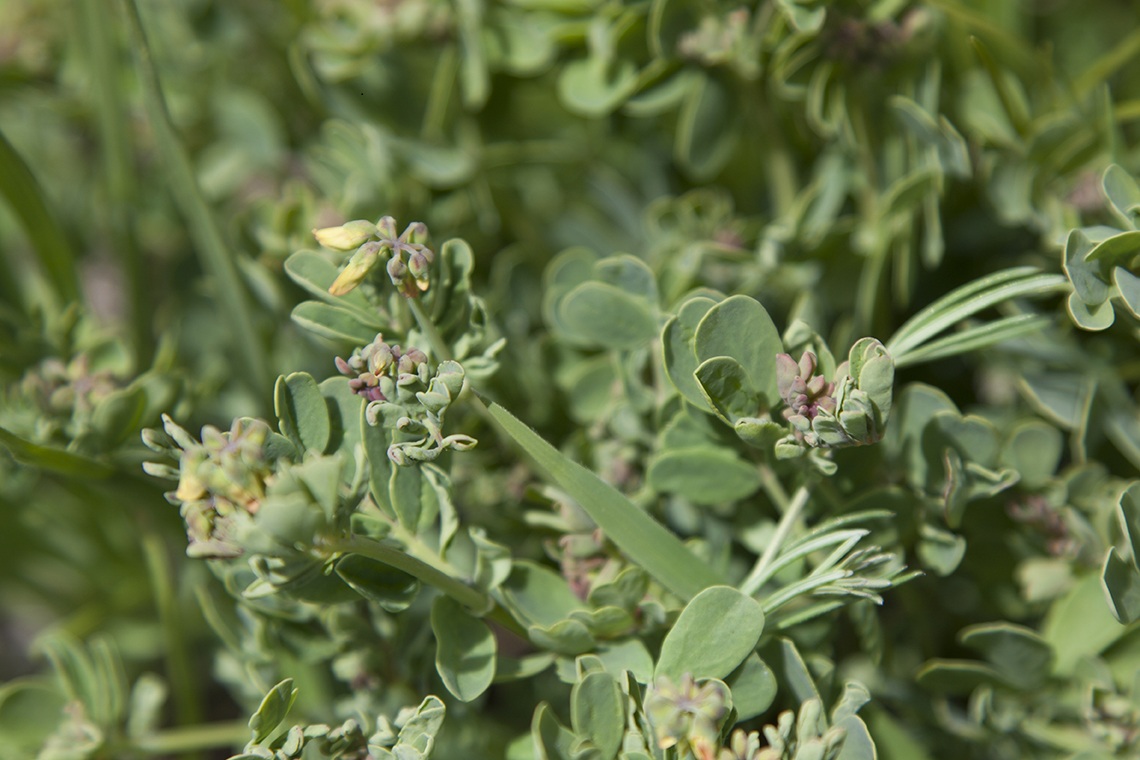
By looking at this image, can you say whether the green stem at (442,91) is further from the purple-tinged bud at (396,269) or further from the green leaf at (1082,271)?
the green leaf at (1082,271)

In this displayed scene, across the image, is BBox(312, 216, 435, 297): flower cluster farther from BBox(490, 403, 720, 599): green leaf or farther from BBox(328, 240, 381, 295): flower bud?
BBox(490, 403, 720, 599): green leaf

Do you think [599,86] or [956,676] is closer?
[956,676]

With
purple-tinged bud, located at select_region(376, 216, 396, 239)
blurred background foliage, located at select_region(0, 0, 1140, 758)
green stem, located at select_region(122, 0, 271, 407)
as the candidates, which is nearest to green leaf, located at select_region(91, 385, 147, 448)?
blurred background foliage, located at select_region(0, 0, 1140, 758)

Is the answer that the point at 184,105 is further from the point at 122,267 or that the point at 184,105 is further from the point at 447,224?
the point at 447,224

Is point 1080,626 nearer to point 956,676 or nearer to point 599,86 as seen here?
point 956,676

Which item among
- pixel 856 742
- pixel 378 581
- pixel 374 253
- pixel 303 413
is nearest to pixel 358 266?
pixel 374 253
